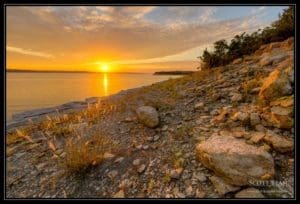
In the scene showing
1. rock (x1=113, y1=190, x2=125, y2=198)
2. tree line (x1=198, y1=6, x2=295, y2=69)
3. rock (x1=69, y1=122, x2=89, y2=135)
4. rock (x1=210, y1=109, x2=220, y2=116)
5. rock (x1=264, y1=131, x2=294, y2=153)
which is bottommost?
rock (x1=113, y1=190, x2=125, y2=198)

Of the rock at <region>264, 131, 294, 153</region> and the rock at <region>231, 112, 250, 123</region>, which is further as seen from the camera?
the rock at <region>231, 112, 250, 123</region>

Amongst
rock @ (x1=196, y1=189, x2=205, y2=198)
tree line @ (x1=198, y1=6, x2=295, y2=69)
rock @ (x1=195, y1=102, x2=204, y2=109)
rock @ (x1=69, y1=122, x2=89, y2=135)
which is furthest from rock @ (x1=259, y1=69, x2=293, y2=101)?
tree line @ (x1=198, y1=6, x2=295, y2=69)

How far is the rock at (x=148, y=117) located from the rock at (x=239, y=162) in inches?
82.9

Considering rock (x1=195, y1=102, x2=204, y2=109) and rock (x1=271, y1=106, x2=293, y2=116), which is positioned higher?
rock (x1=271, y1=106, x2=293, y2=116)

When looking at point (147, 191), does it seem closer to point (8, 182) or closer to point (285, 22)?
point (8, 182)

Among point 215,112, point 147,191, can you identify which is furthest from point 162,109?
point 147,191

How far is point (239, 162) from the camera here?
271 cm

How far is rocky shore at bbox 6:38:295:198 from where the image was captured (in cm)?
273

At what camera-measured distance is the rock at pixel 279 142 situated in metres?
3.05

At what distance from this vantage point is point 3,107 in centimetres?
389

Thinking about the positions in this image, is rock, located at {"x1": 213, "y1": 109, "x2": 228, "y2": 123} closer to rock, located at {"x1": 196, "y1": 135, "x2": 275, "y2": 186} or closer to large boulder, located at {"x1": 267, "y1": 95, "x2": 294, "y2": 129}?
large boulder, located at {"x1": 267, "y1": 95, "x2": 294, "y2": 129}

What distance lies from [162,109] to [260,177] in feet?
12.4

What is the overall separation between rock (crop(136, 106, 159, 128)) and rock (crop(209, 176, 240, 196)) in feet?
7.67

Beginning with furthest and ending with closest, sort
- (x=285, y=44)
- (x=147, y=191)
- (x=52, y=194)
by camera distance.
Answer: (x=285, y=44), (x=52, y=194), (x=147, y=191)
